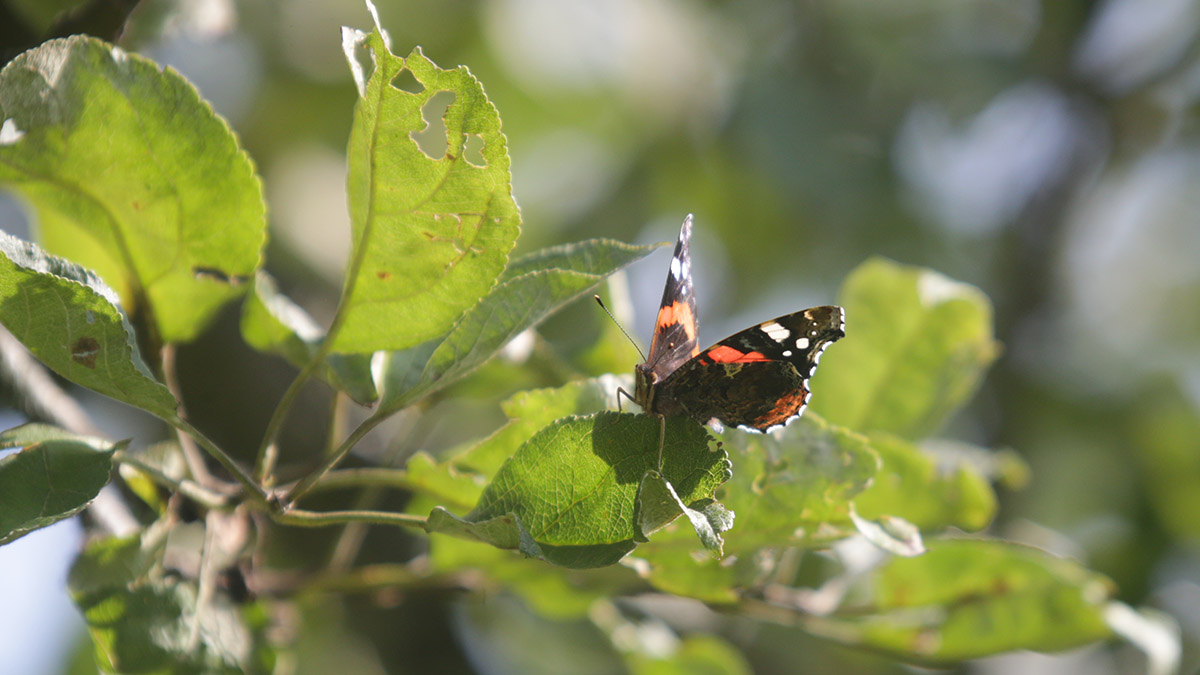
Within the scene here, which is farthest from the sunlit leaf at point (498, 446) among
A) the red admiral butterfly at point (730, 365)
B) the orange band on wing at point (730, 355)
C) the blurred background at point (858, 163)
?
the blurred background at point (858, 163)

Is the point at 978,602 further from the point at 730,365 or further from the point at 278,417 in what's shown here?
the point at 278,417

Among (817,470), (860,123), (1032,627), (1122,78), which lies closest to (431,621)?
(1032,627)

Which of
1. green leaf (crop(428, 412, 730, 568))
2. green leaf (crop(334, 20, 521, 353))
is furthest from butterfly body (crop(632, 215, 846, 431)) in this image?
green leaf (crop(334, 20, 521, 353))

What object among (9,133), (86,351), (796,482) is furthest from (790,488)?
(9,133)

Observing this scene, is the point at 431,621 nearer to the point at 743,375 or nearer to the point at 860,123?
the point at 743,375

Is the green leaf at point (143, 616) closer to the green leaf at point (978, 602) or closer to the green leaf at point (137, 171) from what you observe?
the green leaf at point (137, 171)
